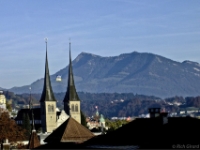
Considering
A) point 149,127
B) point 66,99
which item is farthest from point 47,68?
point 149,127

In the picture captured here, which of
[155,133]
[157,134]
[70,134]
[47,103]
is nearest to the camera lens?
[157,134]

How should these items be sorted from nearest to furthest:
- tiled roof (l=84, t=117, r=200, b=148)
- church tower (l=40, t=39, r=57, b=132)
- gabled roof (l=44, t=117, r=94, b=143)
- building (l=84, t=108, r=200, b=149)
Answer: building (l=84, t=108, r=200, b=149) < tiled roof (l=84, t=117, r=200, b=148) < gabled roof (l=44, t=117, r=94, b=143) < church tower (l=40, t=39, r=57, b=132)

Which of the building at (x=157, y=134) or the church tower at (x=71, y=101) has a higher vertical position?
the church tower at (x=71, y=101)

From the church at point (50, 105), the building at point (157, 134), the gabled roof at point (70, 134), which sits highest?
the church at point (50, 105)

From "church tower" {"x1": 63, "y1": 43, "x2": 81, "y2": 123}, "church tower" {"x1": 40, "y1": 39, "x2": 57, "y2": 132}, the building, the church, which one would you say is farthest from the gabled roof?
"church tower" {"x1": 40, "y1": 39, "x2": 57, "y2": 132}

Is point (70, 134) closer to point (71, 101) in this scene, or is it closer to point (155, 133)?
point (155, 133)

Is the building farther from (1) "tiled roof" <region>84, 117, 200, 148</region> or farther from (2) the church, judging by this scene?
(2) the church

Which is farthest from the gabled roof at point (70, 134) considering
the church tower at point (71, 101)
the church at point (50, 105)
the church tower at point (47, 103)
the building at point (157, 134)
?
the church tower at point (47, 103)

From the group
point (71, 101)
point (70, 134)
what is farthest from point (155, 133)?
point (71, 101)

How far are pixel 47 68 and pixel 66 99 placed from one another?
7892 millimetres

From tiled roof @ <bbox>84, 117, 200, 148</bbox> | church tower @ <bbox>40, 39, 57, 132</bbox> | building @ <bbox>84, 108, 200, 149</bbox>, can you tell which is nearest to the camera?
building @ <bbox>84, 108, 200, 149</bbox>

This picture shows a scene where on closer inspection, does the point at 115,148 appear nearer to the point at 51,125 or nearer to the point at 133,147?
the point at 133,147

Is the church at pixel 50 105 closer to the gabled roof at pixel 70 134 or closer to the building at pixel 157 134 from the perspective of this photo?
the gabled roof at pixel 70 134

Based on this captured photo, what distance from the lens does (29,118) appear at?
186 m
